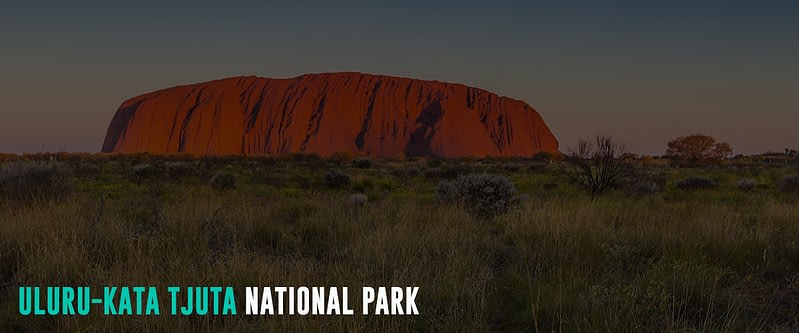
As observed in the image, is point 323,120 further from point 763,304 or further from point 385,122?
point 763,304

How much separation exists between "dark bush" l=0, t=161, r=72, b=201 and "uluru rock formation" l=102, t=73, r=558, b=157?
80692 millimetres

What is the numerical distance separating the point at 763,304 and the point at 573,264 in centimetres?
152

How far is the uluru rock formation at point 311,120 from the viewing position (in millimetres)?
94625

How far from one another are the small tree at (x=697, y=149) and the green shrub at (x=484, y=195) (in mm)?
50023

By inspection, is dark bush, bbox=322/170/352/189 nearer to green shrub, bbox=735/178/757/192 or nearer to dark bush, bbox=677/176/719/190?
dark bush, bbox=677/176/719/190

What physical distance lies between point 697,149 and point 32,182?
6036 centimetres

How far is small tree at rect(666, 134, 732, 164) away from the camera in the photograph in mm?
49062

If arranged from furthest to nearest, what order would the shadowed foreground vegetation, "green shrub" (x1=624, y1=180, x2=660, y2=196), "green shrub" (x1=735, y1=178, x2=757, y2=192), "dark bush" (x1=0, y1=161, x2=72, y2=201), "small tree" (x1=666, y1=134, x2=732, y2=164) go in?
"small tree" (x1=666, y1=134, x2=732, y2=164), "green shrub" (x1=735, y1=178, x2=757, y2=192), "green shrub" (x1=624, y1=180, x2=660, y2=196), "dark bush" (x1=0, y1=161, x2=72, y2=201), the shadowed foreground vegetation

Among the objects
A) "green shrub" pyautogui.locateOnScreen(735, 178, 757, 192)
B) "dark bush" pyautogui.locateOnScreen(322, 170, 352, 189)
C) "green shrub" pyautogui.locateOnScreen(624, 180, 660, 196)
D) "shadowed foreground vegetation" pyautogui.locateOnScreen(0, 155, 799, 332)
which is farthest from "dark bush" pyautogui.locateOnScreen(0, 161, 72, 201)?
"green shrub" pyautogui.locateOnScreen(735, 178, 757, 192)

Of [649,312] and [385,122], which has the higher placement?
[385,122]

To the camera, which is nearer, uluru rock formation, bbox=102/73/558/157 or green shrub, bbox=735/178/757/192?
green shrub, bbox=735/178/757/192

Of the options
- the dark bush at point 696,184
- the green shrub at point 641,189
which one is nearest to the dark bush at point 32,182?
the green shrub at point 641,189

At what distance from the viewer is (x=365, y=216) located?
7105 millimetres

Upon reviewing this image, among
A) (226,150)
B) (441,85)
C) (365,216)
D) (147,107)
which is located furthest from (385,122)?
(365,216)
